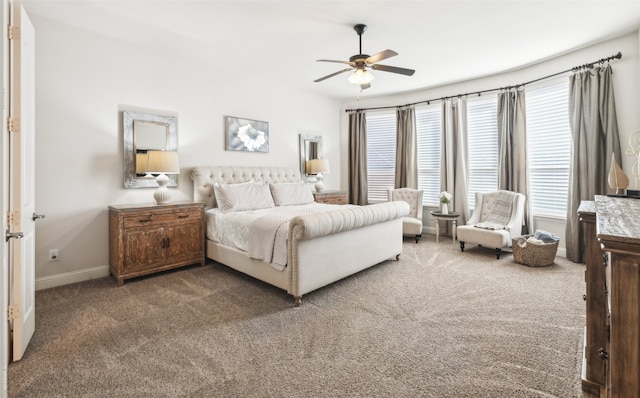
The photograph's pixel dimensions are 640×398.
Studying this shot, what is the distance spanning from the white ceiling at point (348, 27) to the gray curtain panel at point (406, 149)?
1.55m

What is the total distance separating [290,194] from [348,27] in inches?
99.7

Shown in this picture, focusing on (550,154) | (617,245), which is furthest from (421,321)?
(550,154)

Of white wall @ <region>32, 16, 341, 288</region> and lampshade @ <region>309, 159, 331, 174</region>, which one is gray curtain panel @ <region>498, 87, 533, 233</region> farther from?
white wall @ <region>32, 16, 341, 288</region>

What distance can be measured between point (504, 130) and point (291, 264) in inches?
170

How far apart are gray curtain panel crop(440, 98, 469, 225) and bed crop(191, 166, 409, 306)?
2.16 m

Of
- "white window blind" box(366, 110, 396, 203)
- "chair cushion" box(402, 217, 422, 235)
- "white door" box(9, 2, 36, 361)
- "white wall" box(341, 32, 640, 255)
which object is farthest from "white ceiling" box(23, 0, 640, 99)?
"chair cushion" box(402, 217, 422, 235)

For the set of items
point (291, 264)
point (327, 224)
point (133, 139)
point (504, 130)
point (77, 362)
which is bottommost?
point (77, 362)

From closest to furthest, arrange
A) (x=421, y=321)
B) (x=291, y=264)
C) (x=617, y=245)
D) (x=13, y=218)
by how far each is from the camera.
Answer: (x=617, y=245), (x=13, y=218), (x=421, y=321), (x=291, y=264)

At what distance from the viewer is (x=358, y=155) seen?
6688 mm

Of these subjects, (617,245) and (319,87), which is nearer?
(617,245)

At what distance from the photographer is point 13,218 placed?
1.91 m

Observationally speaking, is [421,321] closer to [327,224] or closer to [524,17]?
[327,224]

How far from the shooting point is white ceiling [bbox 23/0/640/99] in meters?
3.03

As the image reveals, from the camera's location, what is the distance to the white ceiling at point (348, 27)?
9.95 feet
